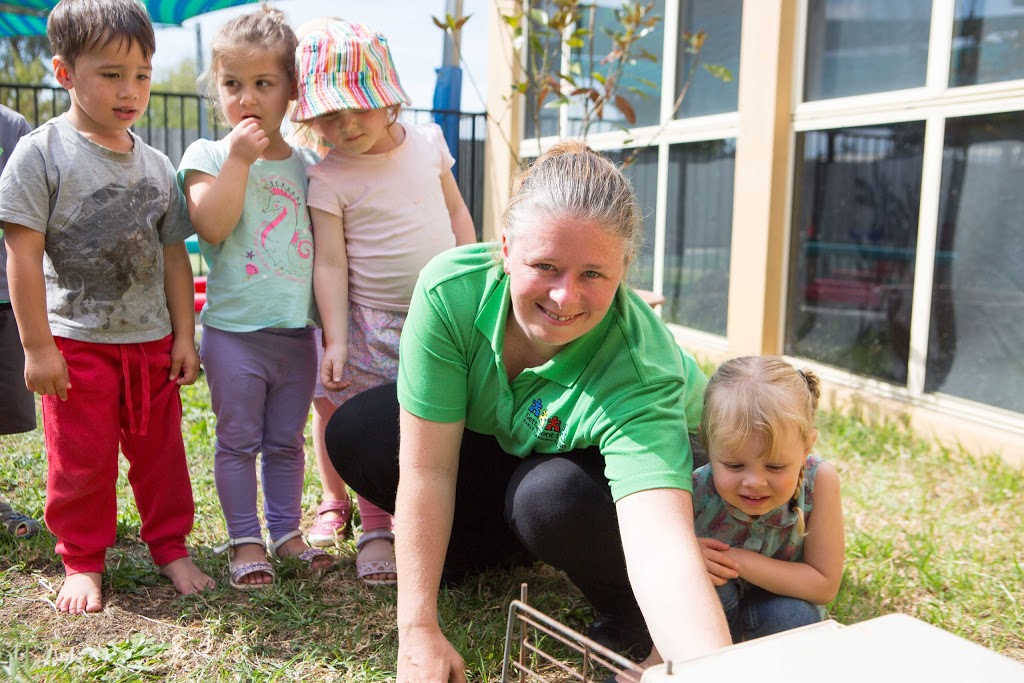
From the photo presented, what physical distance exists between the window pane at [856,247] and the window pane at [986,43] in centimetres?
28

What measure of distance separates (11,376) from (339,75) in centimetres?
132

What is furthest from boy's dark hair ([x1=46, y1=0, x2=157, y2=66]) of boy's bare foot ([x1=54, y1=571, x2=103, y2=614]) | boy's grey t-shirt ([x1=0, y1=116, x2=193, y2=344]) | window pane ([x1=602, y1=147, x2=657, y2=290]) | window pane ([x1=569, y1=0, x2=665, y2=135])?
window pane ([x1=602, y1=147, x2=657, y2=290])

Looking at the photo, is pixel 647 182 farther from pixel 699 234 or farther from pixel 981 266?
pixel 981 266

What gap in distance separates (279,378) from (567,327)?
114 cm

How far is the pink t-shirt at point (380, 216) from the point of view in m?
2.47

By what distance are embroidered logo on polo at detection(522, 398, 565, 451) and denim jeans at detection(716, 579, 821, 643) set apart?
445 millimetres

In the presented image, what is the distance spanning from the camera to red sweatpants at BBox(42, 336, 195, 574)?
220 cm

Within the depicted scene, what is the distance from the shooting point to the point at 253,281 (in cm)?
242

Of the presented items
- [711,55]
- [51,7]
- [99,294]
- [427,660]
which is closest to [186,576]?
[99,294]

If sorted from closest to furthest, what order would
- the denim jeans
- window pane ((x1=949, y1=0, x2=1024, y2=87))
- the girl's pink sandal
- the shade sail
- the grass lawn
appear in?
the denim jeans → the grass lawn → the girl's pink sandal → window pane ((x1=949, y1=0, x2=1024, y2=87)) → the shade sail

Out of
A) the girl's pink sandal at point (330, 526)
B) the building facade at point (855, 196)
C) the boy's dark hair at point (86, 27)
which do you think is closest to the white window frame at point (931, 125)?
the building facade at point (855, 196)

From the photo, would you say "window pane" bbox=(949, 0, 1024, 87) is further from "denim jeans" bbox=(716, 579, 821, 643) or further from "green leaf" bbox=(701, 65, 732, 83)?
"denim jeans" bbox=(716, 579, 821, 643)

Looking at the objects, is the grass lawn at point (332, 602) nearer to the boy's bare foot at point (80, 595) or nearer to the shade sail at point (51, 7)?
the boy's bare foot at point (80, 595)

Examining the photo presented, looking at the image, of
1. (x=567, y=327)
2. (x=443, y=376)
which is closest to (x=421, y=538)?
(x=443, y=376)
